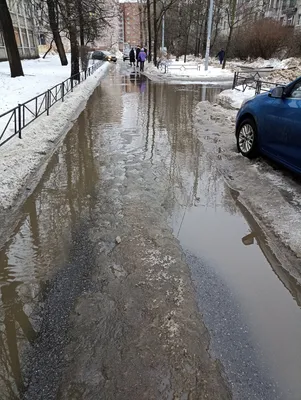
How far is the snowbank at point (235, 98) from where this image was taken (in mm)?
14423

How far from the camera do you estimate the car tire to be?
265 inches

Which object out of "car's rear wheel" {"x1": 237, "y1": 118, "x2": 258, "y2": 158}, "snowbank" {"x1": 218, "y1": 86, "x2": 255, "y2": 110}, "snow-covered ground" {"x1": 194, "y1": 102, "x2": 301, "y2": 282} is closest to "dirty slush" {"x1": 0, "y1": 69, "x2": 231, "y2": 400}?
"snow-covered ground" {"x1": 194, "y1": 102, "x2": 301, "y2": 282}

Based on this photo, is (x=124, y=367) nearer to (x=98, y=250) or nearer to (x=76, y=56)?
(x=98, y=250)

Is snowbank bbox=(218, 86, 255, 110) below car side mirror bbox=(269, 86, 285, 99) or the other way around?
below

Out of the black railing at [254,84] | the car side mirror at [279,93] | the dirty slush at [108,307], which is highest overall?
the car side mirror at [279,93]

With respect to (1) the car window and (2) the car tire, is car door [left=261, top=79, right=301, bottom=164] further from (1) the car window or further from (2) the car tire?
(2) the car tire

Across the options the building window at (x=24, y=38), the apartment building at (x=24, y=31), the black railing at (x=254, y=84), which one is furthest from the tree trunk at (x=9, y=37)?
the building window at (x=24, y=38)

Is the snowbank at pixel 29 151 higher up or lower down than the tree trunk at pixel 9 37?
lower down

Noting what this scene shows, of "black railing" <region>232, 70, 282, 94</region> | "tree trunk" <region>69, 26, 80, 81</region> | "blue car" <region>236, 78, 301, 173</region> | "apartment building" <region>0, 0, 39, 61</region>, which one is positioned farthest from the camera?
"apartment building" <region>0, 0, 39, 61</region>

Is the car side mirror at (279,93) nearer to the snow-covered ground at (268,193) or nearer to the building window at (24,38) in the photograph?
the snow-covered ground at (268,193)

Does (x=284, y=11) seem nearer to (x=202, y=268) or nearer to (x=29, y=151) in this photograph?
(x=29, y=151)

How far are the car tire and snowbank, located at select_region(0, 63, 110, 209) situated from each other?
13.1ft

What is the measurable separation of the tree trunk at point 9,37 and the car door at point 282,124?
1644cm

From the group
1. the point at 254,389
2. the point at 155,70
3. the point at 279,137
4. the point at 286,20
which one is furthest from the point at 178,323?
the point at 286,20
